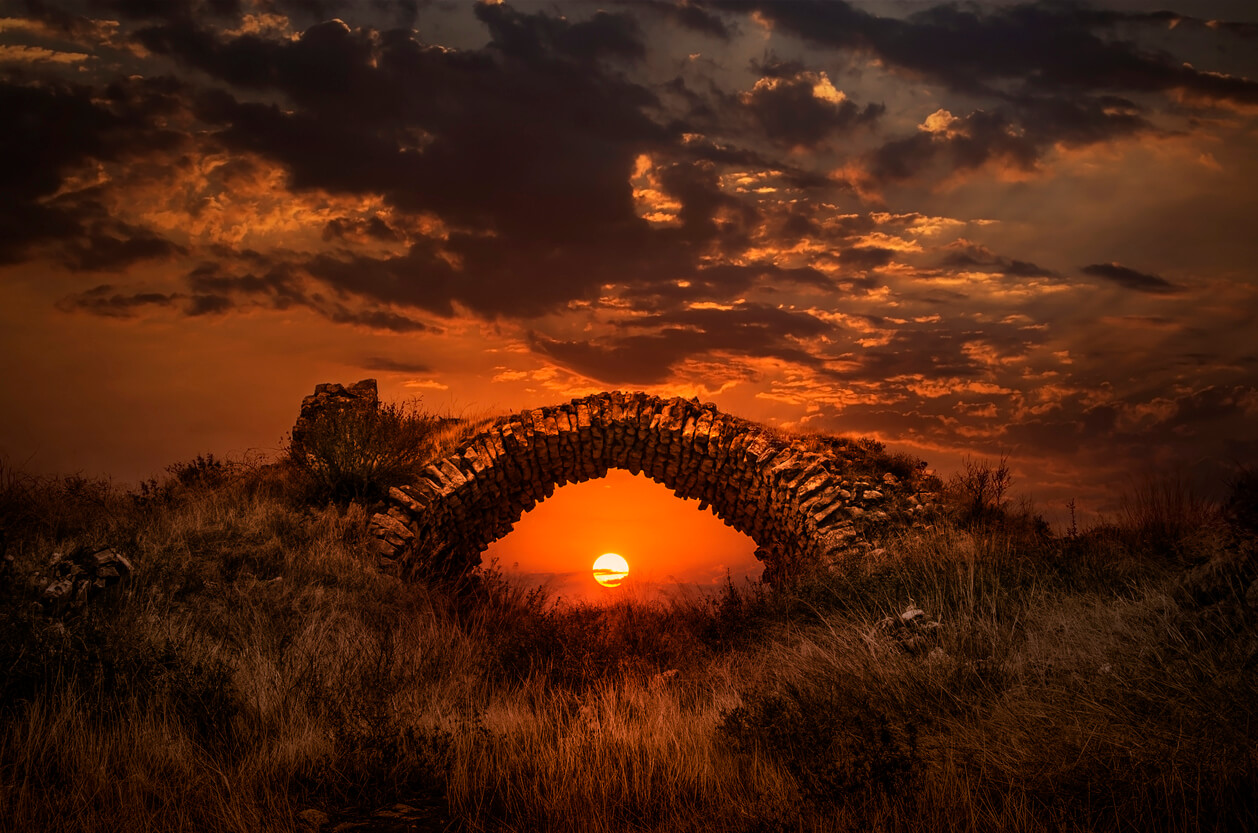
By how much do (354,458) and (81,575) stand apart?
14.5ft

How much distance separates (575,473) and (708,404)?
7.48 feet

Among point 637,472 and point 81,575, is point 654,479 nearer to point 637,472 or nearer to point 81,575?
point 637,472

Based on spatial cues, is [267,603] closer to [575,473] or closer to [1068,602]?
[575,473]

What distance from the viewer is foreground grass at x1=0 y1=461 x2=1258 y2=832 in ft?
13.5

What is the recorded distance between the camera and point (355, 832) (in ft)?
13.6

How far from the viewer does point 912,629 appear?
22.7 ft

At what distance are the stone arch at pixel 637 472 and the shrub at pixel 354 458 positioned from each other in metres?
0.95

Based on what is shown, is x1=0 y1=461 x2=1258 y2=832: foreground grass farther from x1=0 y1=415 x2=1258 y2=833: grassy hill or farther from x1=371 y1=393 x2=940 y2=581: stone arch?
x1=371 y1=393 x2=940 y2=581: stone arch

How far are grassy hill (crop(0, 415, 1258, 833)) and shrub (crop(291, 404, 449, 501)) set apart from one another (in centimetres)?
152

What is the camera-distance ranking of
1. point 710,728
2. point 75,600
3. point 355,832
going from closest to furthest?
1. point 355,832
2. point 710,728
3. point 75,600

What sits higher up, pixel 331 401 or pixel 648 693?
pixel 331 401

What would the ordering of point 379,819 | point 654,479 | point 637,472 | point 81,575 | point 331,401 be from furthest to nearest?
point 331,401
point 654,479
point 637,472
point 81,575
point 379,819

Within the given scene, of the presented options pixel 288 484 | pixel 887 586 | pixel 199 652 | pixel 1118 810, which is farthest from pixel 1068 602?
pixel 288 484

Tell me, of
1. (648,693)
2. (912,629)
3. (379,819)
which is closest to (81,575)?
(379,819)
